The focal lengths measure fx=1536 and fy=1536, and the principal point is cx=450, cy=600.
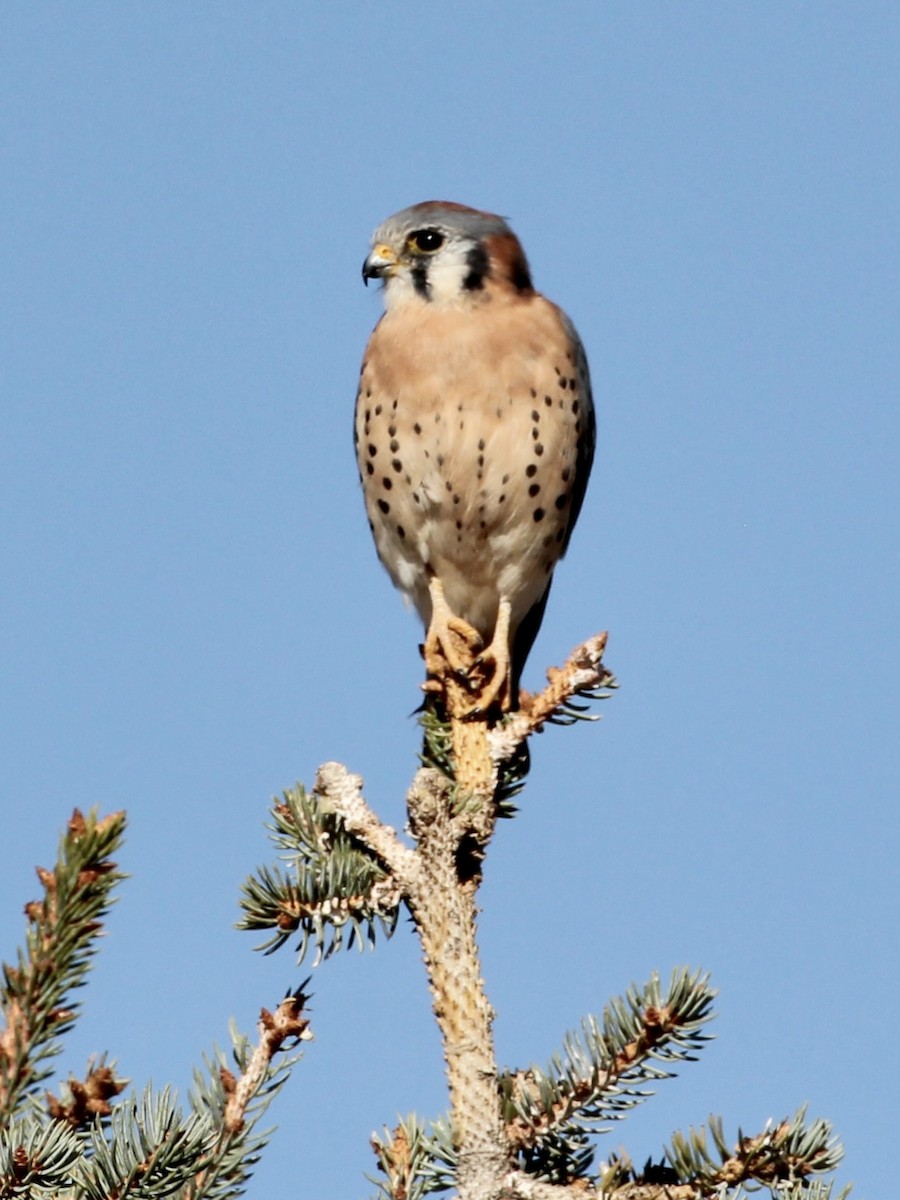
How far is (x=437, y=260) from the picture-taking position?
514cm

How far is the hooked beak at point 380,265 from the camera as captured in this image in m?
5.13

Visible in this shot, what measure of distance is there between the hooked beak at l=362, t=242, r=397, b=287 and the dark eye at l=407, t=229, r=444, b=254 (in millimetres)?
77

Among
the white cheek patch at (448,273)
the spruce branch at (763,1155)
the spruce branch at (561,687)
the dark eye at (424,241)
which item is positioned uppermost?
the dark eye at (424,241)

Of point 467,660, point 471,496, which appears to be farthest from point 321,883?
point 471,496

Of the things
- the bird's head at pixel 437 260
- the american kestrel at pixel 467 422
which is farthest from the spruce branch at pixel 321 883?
the bird's head at pixel 437 260

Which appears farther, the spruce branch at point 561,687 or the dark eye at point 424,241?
the dark eye at point 424,241

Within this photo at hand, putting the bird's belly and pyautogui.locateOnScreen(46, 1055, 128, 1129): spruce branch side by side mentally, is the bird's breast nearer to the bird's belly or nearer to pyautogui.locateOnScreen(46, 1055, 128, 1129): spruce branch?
the bird's belly

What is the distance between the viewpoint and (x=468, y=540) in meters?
4.93

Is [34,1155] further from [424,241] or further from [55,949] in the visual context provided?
[424,241]

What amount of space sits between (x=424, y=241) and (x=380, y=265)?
0.56 feet

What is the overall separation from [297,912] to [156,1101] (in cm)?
72

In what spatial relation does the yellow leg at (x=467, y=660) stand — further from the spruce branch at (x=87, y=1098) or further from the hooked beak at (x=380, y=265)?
the spruce branch at (x=87, y=1098)

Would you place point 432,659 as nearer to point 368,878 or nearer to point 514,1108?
point 368,878

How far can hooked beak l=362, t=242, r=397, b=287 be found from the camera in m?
5.13
